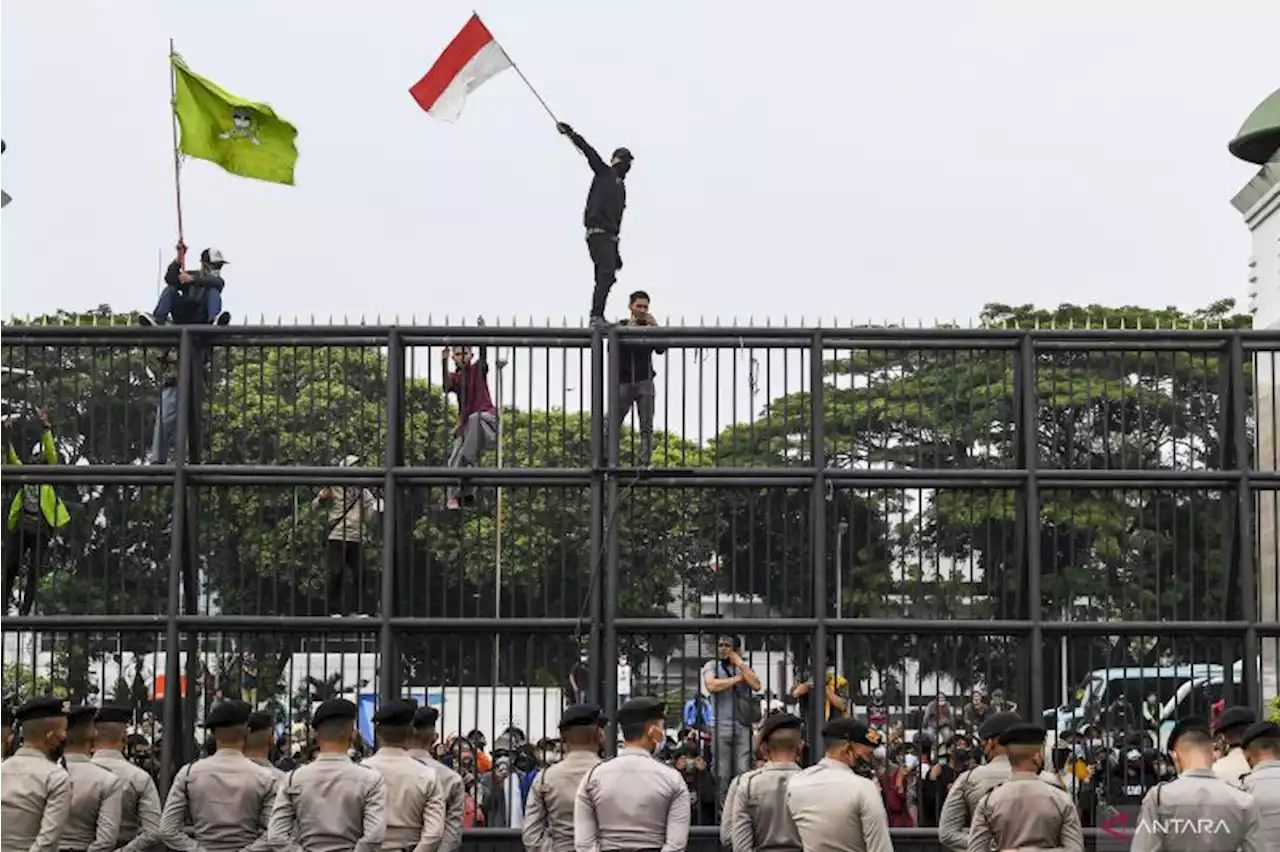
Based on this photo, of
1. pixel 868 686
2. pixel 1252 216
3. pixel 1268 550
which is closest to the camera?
pixel 868 686

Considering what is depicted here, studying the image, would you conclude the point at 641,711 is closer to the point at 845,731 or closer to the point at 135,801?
the point at 845,731

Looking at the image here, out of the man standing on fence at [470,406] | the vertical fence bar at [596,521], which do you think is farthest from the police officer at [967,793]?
the man standing on fence at [470,406]

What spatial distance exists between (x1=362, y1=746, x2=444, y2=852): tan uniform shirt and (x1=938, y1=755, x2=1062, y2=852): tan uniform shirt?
2.92 meters

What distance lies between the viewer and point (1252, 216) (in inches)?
1040

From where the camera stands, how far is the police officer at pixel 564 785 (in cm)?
1421

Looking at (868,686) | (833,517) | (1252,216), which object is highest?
(1252,216)

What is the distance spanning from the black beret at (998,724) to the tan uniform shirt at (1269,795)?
126cm

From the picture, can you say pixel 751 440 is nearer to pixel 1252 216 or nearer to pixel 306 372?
pixel 306 372

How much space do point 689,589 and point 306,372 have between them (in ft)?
9.72

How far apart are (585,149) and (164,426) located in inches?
134

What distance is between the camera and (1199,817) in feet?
40.4

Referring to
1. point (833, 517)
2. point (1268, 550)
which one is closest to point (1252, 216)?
point (1268, 550)

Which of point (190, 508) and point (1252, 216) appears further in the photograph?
point (1252, 216)

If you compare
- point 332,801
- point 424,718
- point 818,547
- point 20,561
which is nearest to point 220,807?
point 332,801
